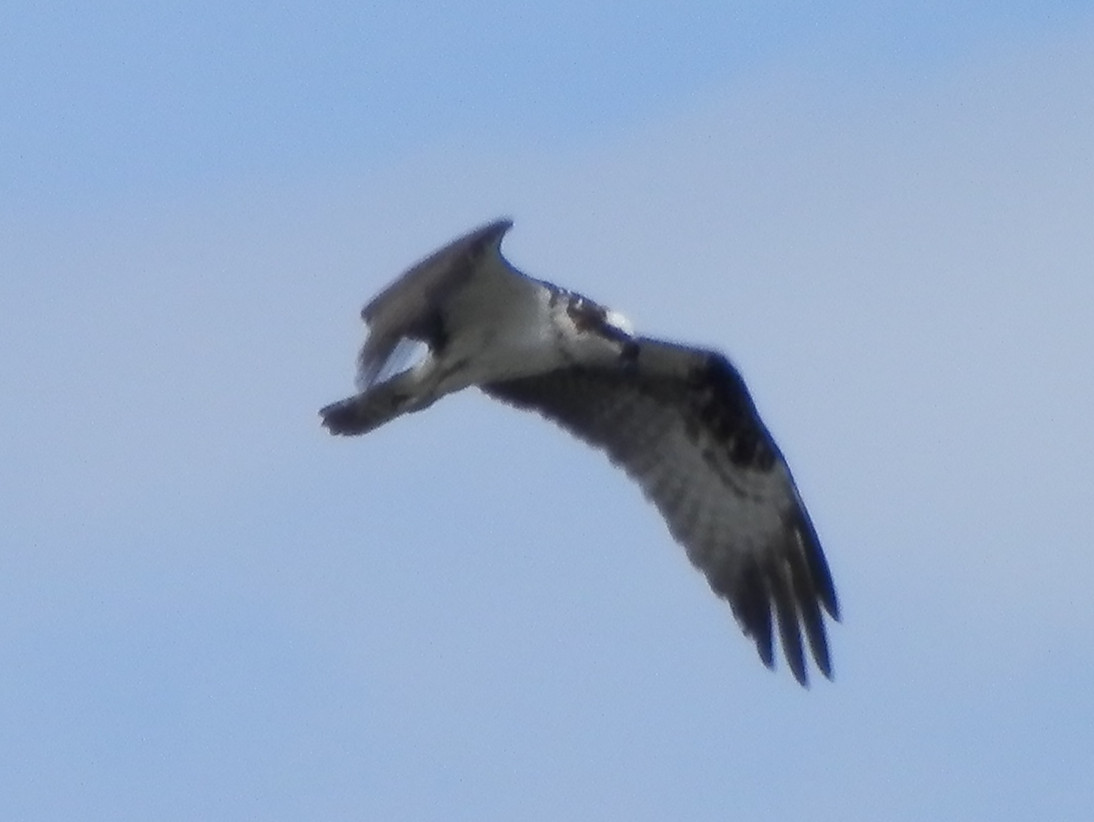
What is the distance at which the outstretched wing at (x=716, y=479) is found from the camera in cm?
1241

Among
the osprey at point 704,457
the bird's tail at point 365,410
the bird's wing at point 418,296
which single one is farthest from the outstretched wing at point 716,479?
the bird's wing at point 418,296

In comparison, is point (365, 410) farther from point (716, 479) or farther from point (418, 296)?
point (716, 479)

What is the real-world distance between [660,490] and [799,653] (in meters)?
0.96

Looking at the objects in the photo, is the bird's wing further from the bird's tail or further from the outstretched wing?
the outstretched wing

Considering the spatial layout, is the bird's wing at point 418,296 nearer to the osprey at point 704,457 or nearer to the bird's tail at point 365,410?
the bird's tail at point 365,410

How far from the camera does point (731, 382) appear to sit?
12.2 meters

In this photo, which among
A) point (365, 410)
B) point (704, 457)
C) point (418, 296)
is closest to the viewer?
point (418, 296)

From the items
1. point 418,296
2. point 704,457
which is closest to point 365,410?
point 418,296

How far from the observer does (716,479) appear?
1259 cm

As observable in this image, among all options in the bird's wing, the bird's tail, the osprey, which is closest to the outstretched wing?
the osprey

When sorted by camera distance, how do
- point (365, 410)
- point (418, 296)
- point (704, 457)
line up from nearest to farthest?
point (418, 296)
point (365, 410)
point (704, 457)

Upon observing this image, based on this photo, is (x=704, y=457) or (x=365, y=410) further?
(x=704, y=457)

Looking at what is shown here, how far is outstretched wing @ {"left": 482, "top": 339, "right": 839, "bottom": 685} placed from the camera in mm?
12414

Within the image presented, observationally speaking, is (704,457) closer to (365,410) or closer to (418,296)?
(365,410)
